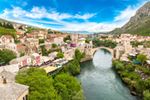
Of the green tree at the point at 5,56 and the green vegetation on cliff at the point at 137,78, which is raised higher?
the green tree at the point at 5,56

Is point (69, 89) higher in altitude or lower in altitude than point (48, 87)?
lower

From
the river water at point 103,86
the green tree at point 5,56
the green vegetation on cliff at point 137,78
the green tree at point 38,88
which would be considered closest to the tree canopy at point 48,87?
the green tree at point 38,88

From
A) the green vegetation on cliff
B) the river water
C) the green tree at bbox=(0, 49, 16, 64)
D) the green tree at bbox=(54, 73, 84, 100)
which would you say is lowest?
the river water

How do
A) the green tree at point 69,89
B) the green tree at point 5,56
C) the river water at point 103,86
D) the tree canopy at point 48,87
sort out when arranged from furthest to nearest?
the green tree at point 5,56, the river water at point 103,86, the green tree at point 69,89, the tree canopy at point 48,87

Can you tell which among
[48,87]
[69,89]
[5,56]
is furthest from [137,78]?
[5,56]

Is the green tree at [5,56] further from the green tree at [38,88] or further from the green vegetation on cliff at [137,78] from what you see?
the green tree at [38,88]

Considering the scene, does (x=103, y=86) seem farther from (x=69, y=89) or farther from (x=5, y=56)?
(x=5, y=56)

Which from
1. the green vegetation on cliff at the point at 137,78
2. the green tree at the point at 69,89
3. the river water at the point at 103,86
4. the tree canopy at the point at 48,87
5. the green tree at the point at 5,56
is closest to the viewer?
the tree canopy at the point at 48,87

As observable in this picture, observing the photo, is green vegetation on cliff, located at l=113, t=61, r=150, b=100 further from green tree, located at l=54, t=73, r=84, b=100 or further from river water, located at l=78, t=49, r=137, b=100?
green tree, located at l=54, t=73, r=84, b=100

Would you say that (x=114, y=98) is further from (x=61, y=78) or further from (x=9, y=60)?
(x=9, y=60)

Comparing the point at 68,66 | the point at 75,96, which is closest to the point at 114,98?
the point at 75,96

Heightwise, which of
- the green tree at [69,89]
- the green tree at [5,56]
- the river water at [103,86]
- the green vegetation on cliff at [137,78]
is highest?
the green tree at [5,56]

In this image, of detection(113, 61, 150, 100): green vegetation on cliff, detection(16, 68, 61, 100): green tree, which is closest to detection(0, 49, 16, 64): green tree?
detection(113, 61, 150, 100): green vegetation on cliff

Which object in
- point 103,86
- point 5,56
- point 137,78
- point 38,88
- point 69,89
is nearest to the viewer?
point 38,88
